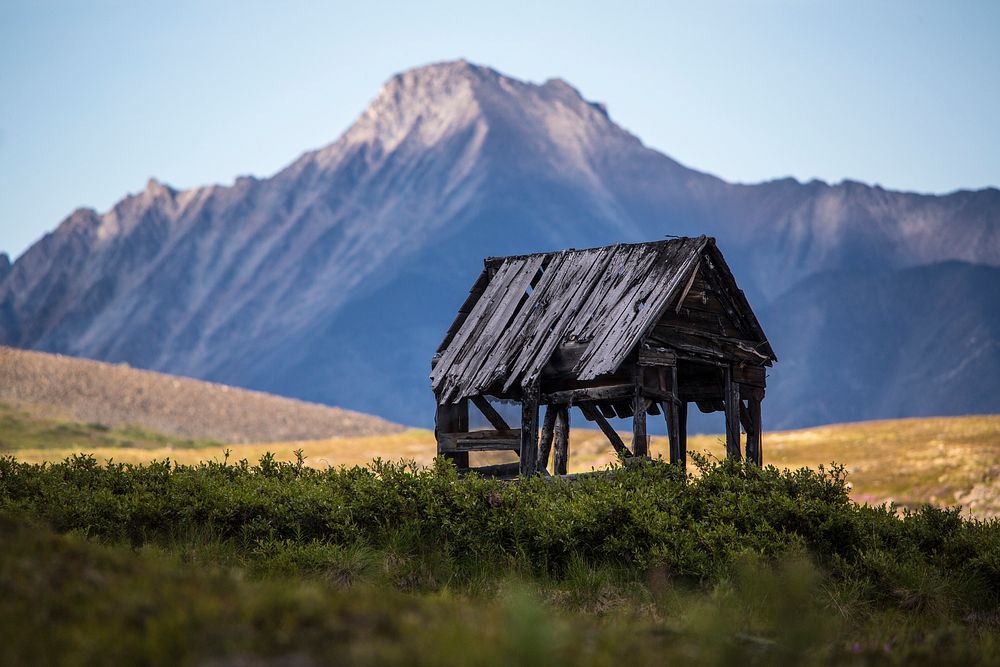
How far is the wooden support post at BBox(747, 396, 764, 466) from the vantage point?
2078 cm

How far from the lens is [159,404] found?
9131cm

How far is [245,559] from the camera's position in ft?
47.6

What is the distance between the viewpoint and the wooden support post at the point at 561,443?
76.0 feet

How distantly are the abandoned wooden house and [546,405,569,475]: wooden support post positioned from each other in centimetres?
153

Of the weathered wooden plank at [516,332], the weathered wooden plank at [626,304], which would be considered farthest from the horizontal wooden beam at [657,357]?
the weathered wooden plank at [516,332]

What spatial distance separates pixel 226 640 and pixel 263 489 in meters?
10.8

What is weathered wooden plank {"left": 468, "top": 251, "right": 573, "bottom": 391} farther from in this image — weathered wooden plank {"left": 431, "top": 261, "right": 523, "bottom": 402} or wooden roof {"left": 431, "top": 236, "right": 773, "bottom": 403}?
weathered wooden plank {"left": 431, "top": 261, "right": 523, "bottom": 402}

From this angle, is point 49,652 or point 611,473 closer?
point 49,652

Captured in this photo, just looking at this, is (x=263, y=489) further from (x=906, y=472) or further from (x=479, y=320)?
(x=906, y=472)

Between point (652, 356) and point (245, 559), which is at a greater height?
point (652, 356)

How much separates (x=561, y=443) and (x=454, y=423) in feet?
10.3

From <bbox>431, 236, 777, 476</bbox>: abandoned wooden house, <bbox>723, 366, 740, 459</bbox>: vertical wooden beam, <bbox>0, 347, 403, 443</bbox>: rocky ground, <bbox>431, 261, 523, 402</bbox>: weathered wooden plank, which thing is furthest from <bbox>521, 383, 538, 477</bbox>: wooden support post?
<bbox>0, 347, 403, 443</bbox>: rocky ground

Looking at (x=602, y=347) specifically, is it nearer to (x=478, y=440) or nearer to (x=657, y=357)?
(x=657, y=357)

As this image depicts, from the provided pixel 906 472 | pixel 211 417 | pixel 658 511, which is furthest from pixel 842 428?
pixel 658 511
